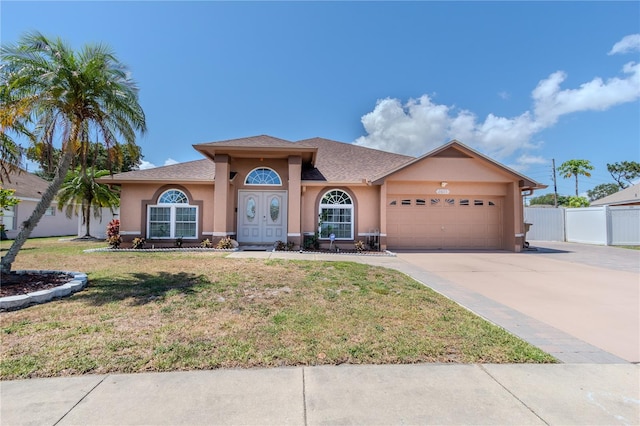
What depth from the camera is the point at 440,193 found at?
14859 mm

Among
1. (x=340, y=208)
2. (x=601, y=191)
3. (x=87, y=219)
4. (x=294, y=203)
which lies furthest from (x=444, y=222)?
(x=601, y=191)

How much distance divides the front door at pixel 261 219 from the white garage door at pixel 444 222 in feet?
17.2

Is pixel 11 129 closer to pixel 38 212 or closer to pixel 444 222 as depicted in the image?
pixel 38 212

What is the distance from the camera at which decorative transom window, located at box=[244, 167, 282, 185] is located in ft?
46.6

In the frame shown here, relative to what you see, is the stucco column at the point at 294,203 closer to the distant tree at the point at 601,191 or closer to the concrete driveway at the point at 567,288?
the concrete driveway at the point at 567,288

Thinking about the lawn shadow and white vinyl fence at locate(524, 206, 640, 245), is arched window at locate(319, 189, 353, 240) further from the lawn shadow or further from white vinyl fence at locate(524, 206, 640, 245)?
white vinyl fence at locate(524, 206, 640, 245)

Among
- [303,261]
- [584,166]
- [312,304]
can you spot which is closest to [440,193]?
[303,261]

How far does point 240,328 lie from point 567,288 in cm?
737

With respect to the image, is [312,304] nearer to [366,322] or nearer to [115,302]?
[366,322]

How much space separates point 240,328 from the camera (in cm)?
436

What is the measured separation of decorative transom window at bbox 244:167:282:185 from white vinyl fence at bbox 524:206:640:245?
1689 centimetres

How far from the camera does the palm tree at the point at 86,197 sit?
1895cm

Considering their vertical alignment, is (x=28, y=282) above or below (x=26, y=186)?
below

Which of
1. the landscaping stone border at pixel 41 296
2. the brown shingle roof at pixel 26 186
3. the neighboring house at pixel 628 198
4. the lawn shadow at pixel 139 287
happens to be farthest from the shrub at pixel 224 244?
the neighboring house at pixel 628 198
